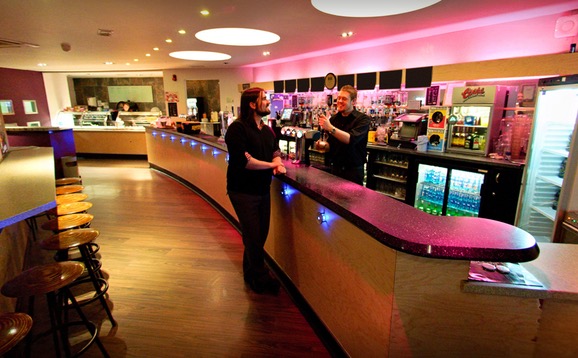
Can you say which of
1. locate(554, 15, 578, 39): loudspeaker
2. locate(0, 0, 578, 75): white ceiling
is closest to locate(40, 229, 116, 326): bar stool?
locate(0, 0, 578, 75): white ceiling

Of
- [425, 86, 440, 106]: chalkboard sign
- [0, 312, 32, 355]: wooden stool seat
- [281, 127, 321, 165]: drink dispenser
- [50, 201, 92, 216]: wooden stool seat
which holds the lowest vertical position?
[0, 312, 32, 355]: wooden stool seat

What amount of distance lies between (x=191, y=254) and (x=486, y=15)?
15.6 ft

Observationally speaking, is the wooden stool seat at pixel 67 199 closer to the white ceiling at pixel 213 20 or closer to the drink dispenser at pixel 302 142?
the white ceiling at pixel 213 20

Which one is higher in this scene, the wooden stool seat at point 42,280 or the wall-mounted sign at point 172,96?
the wall-mounted sign at point 172,96

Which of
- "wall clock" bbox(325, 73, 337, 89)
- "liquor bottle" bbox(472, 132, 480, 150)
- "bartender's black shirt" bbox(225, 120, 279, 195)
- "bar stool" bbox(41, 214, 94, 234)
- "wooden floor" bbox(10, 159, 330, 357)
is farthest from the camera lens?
"wall clock" bbox(325, 73, 337, 89)

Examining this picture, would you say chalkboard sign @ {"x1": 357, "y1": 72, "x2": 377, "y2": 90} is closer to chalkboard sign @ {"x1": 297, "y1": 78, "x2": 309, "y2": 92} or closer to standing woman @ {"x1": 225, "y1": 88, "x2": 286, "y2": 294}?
chalkboard sign @ {"x1": 297, "y1": 78, "x2": 309, "y2": 92}

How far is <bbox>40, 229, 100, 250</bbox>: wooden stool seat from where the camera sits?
2.30 metres

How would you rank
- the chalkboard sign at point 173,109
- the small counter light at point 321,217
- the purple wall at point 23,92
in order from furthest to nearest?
the chalkboard sign at point 173,109
the purple wall at point 23,92
the small counter light at point 321,217

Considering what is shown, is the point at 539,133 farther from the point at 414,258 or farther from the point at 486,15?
the point at 414,258

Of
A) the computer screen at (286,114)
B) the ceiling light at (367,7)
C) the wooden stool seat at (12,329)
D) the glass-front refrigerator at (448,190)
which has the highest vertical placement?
the ceiling light at (367,7)

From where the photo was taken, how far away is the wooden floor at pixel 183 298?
225 cm

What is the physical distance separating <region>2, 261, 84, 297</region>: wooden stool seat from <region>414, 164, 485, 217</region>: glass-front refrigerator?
4300 mm

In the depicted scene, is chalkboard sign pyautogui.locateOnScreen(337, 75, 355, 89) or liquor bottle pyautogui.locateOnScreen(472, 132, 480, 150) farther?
chalkboard sign pyautogui.locateOnScreen(337, 75, 355, 89)

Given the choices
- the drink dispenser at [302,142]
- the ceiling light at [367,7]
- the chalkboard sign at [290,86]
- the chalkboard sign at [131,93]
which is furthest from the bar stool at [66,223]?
the chalkboard sign at [131,93]
